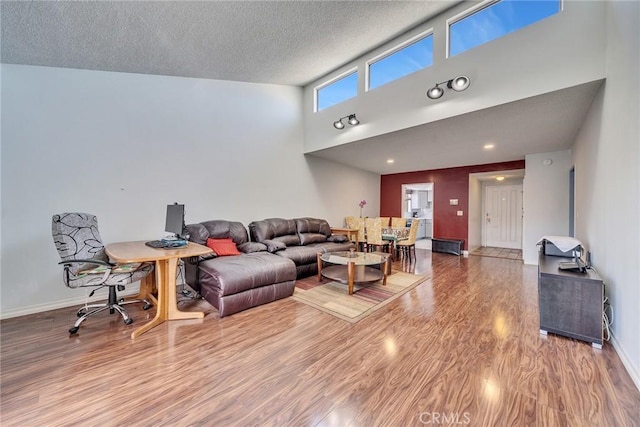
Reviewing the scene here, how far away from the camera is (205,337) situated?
2354mm

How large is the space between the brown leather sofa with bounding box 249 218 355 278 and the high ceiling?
2076 millimetres

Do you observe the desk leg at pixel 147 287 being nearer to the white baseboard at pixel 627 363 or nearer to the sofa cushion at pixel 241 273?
the sofa cushion at pixel 241 273

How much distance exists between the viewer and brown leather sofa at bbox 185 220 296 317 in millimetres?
2807

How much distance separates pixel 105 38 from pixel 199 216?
2.53 metres

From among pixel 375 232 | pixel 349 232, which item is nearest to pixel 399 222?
pixel 375 232

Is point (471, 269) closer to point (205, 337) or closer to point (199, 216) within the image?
point (205, 337)

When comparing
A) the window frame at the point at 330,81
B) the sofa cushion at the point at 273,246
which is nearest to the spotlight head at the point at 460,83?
the window frame at the point at 330,81

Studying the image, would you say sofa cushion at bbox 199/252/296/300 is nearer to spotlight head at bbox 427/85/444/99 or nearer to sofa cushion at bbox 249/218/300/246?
sofa cushion at bbox 249/218/300/246

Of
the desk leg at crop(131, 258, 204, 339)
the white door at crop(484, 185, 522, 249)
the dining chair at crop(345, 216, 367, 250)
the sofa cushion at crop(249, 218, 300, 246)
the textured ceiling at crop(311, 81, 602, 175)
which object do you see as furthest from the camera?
the white door at crop(484, 185, 522, 249)

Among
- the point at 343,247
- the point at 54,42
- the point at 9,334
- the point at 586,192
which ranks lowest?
the point at 9,334

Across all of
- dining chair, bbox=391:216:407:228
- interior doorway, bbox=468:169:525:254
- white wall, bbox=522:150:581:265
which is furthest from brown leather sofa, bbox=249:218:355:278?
interior doorway, bbox=468:169:525:254

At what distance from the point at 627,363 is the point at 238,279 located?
3438mm

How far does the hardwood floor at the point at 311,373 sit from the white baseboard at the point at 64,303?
5.3 inches

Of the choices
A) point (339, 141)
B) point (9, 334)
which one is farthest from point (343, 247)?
point (9, 334)
